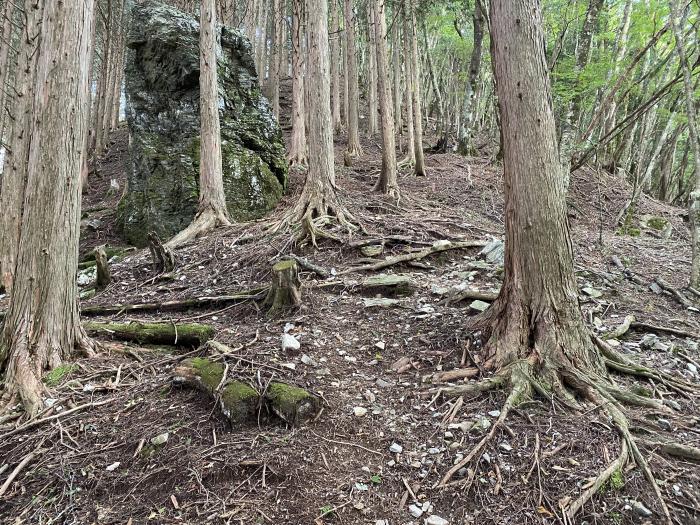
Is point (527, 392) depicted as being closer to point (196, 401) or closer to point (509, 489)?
point (509, 489)

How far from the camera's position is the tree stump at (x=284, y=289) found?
4707 mm

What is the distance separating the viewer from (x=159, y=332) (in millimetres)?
4445

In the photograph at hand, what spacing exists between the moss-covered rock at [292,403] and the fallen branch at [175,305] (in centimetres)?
219

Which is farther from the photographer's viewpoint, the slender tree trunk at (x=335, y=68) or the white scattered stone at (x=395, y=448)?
the slender tree trunk at (x=335, y=68)

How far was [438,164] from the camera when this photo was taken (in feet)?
48.4

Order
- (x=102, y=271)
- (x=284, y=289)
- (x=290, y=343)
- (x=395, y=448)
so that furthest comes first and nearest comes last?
(x=102, y=271)
(x=284, y=289)
(x=290, y=343)
(x=395, y=448)

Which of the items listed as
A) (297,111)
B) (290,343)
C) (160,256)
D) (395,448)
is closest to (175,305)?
(160,256)

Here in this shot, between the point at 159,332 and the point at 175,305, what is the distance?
0.99 metres

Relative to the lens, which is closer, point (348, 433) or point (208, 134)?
point (348, 433)

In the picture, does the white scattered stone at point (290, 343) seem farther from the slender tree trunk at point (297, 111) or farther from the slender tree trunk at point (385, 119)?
the slender tree trunk at point (297, 111)

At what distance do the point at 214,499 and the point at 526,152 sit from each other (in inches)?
125

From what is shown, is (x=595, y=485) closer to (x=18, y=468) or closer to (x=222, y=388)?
(x=222, y=388)

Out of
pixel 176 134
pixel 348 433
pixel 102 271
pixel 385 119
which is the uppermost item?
pixel 385 119

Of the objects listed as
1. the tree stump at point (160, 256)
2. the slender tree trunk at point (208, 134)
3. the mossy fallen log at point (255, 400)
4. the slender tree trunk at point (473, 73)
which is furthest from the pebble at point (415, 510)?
the slender tree trunk at point (473, 73)
